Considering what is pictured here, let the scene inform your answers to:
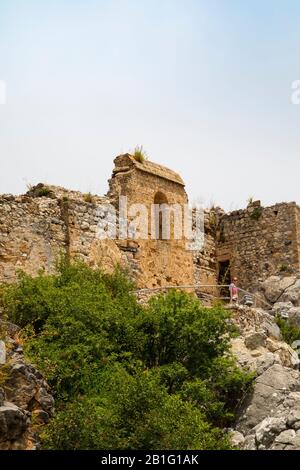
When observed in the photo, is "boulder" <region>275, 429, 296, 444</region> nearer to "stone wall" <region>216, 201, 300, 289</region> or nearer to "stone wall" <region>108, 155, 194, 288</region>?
"stone wall" <region>108, 155, 194, 288</region>

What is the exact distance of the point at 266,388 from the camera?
17703 millimetres

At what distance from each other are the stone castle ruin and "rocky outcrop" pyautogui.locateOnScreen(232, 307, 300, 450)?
3432 millimetres

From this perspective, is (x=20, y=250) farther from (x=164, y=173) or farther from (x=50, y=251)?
(x=164, y=173)

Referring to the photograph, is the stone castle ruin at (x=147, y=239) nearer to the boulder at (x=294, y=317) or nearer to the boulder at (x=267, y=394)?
the boulder at (x=294, y=317)

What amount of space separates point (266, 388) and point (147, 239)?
22.1 ft

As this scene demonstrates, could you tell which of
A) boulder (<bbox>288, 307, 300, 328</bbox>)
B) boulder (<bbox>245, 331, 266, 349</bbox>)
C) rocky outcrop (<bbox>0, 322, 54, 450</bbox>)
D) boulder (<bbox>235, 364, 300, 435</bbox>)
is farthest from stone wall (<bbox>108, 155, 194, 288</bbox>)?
rocky outcrop (<bbox>0, 322, 54, 450</bbox>)

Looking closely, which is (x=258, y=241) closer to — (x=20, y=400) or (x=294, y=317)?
(x=294, y=317)

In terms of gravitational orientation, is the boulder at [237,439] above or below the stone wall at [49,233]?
below

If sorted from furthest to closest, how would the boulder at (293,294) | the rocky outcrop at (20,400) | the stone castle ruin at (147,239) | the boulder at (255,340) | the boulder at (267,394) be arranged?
the boulder at (293,294) < the stone castle ruin at (147,239) < the boulder at (255,340) < the boulder at (267,394) < the rocky outcrop at (20,400)

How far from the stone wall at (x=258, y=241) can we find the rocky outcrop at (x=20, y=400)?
46.3ft

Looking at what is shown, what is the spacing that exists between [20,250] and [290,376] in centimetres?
666

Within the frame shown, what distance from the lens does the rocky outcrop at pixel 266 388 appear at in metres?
15.1

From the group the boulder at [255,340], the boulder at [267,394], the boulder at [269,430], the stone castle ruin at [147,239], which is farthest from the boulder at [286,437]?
the stone castle ruin at [147,239]
